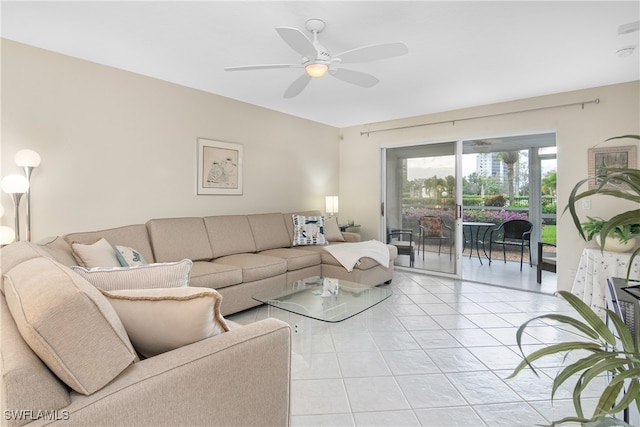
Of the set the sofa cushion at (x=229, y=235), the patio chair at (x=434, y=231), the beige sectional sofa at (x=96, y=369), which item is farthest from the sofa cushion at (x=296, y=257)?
the beige sectional sofa at (x=96, y=369)

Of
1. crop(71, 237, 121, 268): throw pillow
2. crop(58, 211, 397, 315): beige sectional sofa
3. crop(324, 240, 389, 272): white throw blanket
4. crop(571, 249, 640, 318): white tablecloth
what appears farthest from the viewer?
crop(324, 240, 389, 272): white throw blanket

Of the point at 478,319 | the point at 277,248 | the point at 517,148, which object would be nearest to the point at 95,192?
the point at 277,248

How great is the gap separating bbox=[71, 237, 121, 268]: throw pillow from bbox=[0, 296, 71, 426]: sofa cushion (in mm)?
1888

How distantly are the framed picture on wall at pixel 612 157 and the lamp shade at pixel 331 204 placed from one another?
333 centimetres

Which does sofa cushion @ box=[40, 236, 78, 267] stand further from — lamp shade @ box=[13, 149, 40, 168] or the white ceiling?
the white ceiling

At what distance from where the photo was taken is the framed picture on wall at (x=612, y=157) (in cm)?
358

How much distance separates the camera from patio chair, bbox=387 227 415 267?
543 cm

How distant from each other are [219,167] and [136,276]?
116 inches

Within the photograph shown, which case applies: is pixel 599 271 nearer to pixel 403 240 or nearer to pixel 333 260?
pixel 403 240

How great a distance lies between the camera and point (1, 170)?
2.68m

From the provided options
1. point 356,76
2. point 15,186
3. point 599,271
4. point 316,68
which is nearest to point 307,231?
point 356,76

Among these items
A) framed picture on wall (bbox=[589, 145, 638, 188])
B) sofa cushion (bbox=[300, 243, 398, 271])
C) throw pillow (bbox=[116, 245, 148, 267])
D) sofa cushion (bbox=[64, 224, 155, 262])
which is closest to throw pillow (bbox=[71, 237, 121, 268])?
throw pillow (bbox=[116, 245, 148, 267])

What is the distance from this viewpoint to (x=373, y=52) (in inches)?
91.1

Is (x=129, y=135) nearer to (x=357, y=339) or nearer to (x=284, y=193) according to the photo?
(x=284, y=193)
